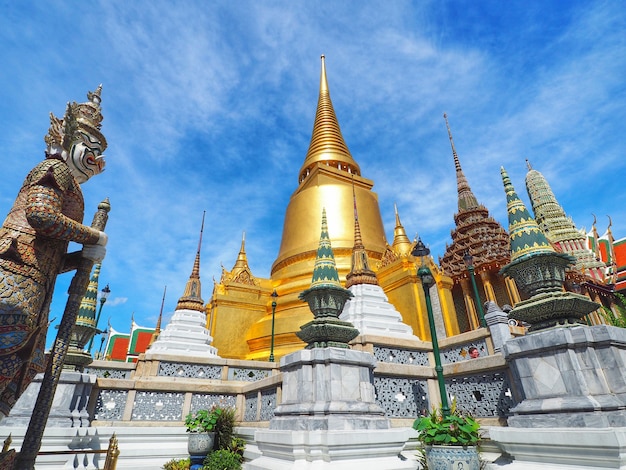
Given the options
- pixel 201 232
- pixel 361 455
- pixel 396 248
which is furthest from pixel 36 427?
pixel 396 248

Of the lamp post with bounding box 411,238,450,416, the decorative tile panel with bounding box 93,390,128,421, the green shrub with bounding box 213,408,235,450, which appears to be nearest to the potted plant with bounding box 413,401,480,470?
the lamp post with bounding box 411,238,450,416

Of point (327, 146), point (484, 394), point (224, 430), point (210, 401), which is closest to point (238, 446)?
point (224, 430)

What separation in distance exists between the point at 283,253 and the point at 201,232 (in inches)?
238

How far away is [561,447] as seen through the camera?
12.9 feet

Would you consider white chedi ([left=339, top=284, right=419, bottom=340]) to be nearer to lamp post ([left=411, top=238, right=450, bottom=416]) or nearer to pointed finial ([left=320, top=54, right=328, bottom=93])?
lamp post ([left=411, top=238, right=450, bottom=416])

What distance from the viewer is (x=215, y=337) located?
18.7 metres

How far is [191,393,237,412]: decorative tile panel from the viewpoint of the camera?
884 cm

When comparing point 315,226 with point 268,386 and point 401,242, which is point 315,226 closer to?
point 401,242

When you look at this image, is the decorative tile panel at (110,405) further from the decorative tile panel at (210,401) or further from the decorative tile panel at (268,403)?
the decorative tile panel at (268,403)

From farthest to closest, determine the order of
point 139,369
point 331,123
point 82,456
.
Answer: point 331,123 → point 139,369 → point 82,456

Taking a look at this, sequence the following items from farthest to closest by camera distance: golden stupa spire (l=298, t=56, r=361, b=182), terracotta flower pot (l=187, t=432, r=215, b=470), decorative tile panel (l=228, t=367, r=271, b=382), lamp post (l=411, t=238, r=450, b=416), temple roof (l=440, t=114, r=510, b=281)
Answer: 1. golden stupa spire (l=298, t=56, r=361, b=182)
2. temple roof (l=440, t=114, r=510, b=281)
3. decorative tile panel (l=228, t=367, r=271, b=382)
4. terracotta flower pot (l=187, t=432, r=215, b=470)
5. lamp post (l=411, t=238, r=450, b=416)

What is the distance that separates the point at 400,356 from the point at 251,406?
3.53 meters

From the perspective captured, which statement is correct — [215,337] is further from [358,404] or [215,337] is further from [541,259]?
[541,259]

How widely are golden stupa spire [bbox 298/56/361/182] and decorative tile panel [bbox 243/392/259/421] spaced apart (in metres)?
20.7
